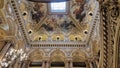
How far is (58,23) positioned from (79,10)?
195cm

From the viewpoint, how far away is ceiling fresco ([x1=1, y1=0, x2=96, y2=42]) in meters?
17.4

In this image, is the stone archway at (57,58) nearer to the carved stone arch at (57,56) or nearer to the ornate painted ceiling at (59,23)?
the carved stone arch at (57,56)

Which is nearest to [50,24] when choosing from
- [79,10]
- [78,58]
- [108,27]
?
[79,10]

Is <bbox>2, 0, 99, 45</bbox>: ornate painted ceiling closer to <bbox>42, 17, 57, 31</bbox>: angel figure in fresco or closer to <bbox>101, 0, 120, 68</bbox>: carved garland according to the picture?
<bbox>42, 17, 57, 31</bbox>: angel figure in fresco

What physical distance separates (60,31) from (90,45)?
2860 mm

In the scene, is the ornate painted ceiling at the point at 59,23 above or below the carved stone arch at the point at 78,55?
above

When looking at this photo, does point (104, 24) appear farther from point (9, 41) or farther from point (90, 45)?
point (90, 45)

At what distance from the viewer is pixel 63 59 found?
17.1 m

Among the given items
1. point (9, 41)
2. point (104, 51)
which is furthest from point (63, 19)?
point (104, 51)

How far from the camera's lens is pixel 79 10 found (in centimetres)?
1753

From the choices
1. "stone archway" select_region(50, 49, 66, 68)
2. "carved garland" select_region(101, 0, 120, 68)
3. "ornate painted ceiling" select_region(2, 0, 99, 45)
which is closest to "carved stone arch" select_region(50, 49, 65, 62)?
"stone archway" select_region(50, 49, 66, 68)

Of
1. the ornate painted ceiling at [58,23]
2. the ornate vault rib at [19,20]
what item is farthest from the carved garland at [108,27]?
the ornate painted ceiling at [58,23]

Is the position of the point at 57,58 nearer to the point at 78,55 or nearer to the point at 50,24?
the point at 78,55

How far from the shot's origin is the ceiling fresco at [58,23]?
17.4 m
